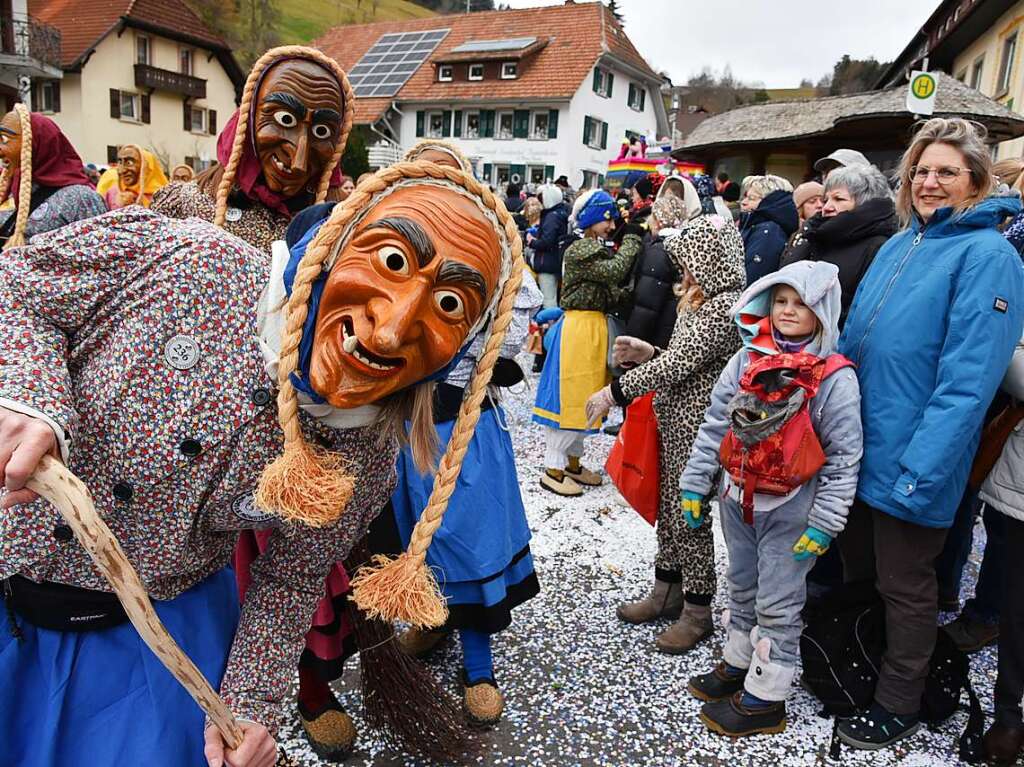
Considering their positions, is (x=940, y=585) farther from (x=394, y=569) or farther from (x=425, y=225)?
(x=425, y=225)

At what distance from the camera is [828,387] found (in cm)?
244

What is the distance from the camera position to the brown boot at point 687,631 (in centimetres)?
304

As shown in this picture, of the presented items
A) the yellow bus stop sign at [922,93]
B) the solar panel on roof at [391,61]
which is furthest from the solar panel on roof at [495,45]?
the yellow bus stop sign at [922,93]

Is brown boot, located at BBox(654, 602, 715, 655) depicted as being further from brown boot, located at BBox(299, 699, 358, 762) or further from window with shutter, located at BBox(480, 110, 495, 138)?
window with shutter, located at BBox(480, 110, 495, 138)

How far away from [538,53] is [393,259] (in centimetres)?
2915

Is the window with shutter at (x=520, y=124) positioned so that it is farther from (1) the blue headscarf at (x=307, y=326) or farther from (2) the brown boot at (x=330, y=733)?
(1) the blue headscarf at (x=307, y=326)

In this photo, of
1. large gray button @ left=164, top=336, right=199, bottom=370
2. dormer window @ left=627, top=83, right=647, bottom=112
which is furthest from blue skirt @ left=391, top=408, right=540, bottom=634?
dormer window @ left=627, top=83, right=647, bottom=112

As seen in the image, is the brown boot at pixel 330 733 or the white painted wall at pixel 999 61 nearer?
the brown boot at pixel 330 733

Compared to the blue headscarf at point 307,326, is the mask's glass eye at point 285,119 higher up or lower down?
higher up

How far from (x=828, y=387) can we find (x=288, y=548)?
6.08ft

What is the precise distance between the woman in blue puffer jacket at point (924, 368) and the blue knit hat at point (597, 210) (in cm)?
231

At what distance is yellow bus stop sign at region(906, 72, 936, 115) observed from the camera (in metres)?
4.68

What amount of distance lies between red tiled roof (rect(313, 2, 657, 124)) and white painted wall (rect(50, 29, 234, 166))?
612 centimetres

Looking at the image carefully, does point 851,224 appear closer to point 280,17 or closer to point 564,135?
point 564,135
